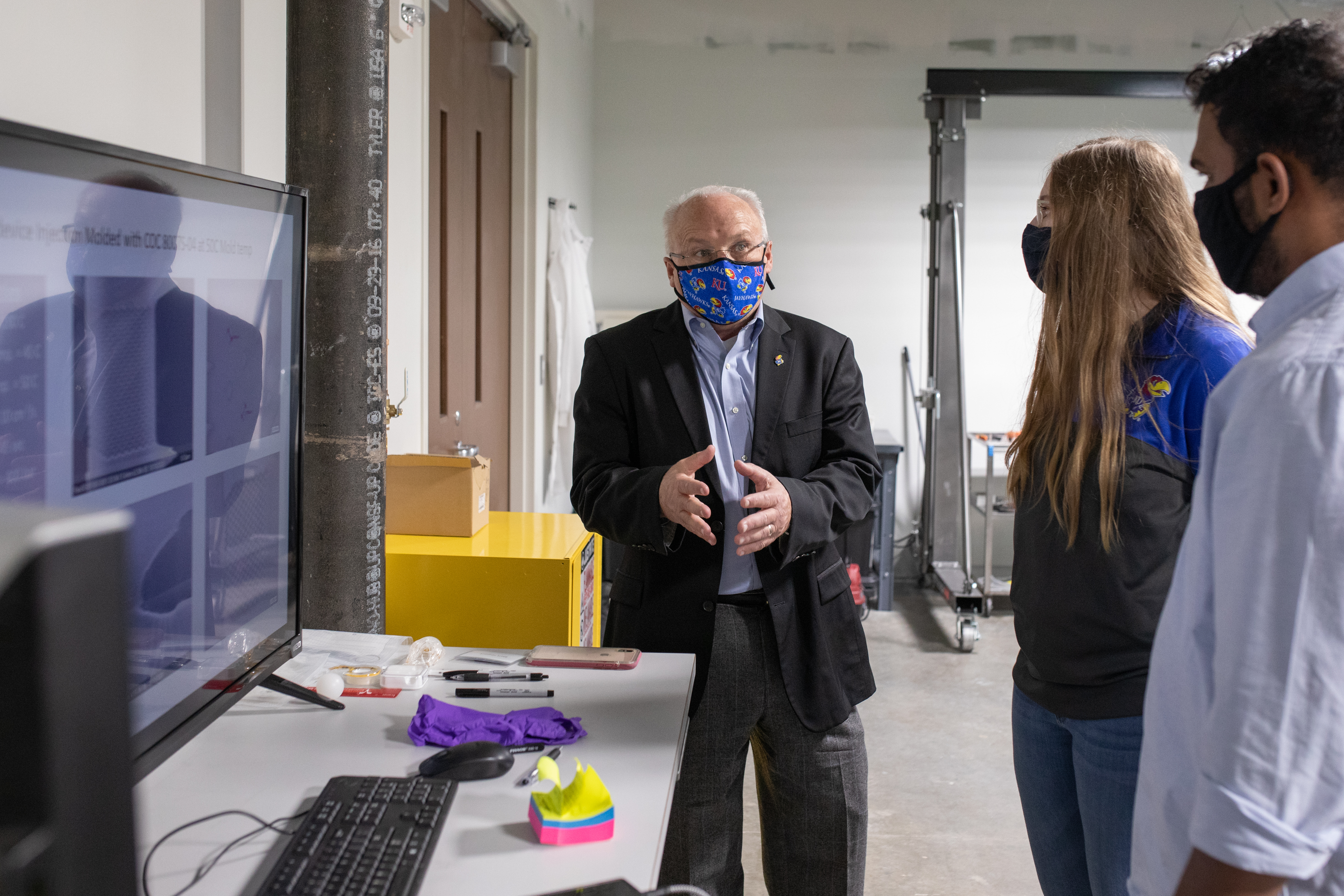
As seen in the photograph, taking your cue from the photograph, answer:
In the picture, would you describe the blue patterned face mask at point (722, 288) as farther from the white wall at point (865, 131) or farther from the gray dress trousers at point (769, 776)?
the white wall at point (865, 131)

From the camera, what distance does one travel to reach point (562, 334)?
4.34 m

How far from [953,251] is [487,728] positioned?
4044 mm

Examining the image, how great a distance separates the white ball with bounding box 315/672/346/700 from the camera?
1296 mm

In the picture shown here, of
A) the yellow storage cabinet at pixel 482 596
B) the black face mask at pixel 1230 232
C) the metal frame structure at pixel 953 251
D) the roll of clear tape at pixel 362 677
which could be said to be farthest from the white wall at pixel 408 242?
the metal frame structure at pixel 953 251

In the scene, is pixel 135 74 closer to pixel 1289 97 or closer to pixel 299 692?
pixel 299 692

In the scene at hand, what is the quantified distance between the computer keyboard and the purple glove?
12 cm

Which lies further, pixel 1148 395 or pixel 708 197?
pixel 708 197

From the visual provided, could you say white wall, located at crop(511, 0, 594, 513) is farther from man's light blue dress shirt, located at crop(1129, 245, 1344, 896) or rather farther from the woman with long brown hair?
man's light blue dress shirt, located at crop(1129, 245, 1344, 896)

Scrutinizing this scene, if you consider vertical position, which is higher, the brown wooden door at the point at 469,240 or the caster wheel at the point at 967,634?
the brown wooden door at the point at 469,240

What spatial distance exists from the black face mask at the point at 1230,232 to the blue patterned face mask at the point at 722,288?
868mm

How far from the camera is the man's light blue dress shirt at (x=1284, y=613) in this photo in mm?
690

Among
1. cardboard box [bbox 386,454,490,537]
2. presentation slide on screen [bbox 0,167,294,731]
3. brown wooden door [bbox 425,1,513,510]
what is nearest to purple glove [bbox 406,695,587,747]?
presentation slide on screen [bbox 0,167,294,731]

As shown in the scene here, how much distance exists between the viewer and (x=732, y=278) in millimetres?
1720

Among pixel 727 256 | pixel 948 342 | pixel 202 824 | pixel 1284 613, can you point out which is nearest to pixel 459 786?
pixel 202 824
